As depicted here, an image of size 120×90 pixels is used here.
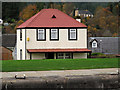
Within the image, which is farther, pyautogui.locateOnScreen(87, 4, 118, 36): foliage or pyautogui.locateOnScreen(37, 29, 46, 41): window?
pyautogui.locateOnScreen(87, 4, 118, 36): foliage

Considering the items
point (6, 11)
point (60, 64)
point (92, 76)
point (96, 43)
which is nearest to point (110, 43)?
point (96, 43)

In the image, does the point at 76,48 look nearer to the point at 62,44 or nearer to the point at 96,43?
the point at 62,44

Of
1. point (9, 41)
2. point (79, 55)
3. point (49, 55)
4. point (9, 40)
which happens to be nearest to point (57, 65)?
point (49, 55)

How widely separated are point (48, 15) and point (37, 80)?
20.4 metres

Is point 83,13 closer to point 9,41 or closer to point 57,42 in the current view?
point 9,41

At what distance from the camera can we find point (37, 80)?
74.5 ft

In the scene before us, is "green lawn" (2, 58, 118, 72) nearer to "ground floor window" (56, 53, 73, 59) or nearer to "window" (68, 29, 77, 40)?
"ground floor window" (56, 53, 73, 59)

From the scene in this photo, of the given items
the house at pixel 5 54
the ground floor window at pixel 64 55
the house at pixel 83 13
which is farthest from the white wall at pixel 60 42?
the house at pixel 83 13

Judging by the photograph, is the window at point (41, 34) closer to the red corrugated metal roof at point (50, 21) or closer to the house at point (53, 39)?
the house at point (53, 39)

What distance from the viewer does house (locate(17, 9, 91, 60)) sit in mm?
40281

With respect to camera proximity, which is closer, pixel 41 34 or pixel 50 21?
pixel 41 34

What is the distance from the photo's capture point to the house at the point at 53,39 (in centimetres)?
4028

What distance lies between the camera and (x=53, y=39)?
A: 4059 cm

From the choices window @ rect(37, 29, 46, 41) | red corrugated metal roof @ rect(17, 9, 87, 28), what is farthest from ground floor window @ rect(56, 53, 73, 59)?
red corrugated metal roof @ rect(17, 9, 87, 28)
